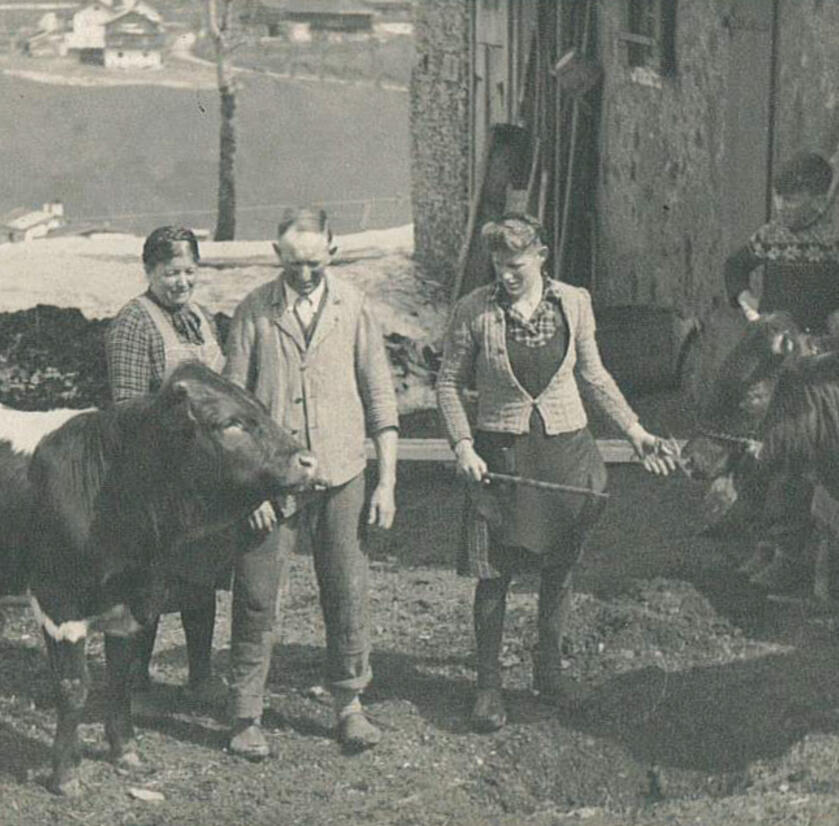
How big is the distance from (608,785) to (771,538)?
232 centimetres

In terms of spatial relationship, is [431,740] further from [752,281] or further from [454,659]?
[752,281]

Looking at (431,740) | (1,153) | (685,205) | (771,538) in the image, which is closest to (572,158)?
(685,205)

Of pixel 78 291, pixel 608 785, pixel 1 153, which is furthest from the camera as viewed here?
pixel 1 153

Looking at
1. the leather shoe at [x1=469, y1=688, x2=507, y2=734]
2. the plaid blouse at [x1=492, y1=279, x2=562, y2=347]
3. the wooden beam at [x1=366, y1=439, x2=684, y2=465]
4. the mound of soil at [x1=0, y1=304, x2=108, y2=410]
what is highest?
the plaid blouse at [x1=492, y1=279, x2=562, y2=347]

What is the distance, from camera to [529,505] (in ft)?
20.4

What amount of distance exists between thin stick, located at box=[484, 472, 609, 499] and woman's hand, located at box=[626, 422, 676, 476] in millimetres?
189

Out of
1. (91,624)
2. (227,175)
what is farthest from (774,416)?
(227,175)

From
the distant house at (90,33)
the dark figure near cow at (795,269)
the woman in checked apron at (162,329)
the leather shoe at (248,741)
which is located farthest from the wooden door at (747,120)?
the distant house at (90,33)

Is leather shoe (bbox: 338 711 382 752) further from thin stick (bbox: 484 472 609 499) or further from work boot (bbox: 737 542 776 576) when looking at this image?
work boot (bbox: 737 542 776 576)

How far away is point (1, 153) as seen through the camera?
3509cm

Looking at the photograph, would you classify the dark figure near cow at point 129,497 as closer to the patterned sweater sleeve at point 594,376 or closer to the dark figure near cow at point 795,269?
the patterned sweater sleeve at point 594,376

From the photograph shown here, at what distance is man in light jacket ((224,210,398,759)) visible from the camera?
589 cm

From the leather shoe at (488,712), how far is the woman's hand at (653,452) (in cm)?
105

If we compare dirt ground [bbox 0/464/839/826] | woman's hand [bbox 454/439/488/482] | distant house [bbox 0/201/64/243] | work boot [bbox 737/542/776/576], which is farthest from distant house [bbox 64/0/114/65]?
woman's hand [bbox 454/439/488/482]
